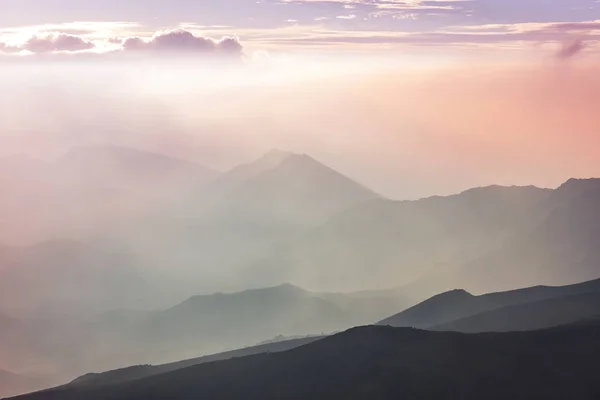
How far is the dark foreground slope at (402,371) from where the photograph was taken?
41812 mm

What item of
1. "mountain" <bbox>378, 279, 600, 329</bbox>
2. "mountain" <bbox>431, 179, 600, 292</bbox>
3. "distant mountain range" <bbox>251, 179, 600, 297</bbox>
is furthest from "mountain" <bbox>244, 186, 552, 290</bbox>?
"mountain" <bbox>378, 279, 600, 329</bbox>

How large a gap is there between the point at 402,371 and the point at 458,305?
49139 millimetres

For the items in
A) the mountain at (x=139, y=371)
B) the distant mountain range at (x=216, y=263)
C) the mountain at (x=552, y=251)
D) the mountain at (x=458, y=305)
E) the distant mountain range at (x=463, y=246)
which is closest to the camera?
the mountain at (x=139, y=371)

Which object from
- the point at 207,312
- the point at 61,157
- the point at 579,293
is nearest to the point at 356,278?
the point at 207,312

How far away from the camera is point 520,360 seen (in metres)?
44.8

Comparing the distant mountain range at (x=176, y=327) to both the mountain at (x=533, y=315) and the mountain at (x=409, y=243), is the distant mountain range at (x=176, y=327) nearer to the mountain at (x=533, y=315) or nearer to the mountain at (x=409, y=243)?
the mountain at (x=409, y=243)

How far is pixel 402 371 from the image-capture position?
146 feet

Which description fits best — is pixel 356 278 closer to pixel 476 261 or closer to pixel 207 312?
pixel 476 261

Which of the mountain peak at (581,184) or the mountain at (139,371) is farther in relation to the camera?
the mountain peak at (581,184)

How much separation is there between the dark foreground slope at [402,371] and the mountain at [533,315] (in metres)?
11.9

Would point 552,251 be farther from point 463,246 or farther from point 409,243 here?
point 409,243

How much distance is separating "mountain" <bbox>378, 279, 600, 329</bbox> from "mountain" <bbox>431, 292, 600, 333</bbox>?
10.3 m

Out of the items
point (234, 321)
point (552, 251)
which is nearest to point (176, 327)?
point (234, 321)

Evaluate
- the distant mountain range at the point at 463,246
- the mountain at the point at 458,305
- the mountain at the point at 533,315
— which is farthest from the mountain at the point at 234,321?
the mountain at the point at 533,315
